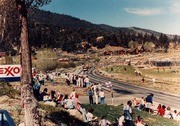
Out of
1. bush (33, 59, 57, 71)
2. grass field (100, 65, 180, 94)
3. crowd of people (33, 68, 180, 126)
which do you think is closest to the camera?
crowd of people (33, 68, 180, 126)

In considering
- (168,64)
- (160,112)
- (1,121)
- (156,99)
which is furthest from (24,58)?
(168,64)

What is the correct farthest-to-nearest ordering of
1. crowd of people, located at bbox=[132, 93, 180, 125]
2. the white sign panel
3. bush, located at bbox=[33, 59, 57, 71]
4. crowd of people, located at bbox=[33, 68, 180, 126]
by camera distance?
bush, located at bbox=[33, 59, 57, 71] → crowd of people, located at bbox=[132, 93, 180, 125] → crowd of people, located at bbox=[33, 68, 180, 126] → the white sign panel

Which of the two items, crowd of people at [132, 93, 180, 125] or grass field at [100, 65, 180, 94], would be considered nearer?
crowd of people at [132, 93, 180, 125]

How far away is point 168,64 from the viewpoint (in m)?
141

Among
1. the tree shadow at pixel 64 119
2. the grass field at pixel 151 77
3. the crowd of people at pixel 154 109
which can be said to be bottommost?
the grass field at pixel 151 77

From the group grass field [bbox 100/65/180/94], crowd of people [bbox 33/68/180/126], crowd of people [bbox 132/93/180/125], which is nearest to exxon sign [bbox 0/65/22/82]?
crowd of people [bbox 33/68/180/126]

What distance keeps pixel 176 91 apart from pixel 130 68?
60310mm

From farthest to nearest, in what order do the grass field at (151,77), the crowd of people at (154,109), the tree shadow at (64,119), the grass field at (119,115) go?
1. the grass field at (151,77)
2. the crowd of people at (154,109)
3. the grass field at (119,115)
4. the tree shadow at (64,119)

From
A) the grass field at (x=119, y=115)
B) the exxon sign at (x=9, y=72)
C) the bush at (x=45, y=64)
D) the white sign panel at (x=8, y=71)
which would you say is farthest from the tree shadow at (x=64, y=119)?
the bush at (x=45, y=64)

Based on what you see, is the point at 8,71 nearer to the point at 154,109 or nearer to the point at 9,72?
the point at 9,72

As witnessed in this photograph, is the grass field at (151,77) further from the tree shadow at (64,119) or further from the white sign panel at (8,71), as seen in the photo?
the white sign panel at (8,71)

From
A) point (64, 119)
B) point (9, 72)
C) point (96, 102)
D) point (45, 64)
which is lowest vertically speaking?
point (45, 64)

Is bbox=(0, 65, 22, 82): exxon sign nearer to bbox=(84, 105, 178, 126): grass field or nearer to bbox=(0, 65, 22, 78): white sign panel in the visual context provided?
bbox=(0, 65, 22, 78): white sign panel

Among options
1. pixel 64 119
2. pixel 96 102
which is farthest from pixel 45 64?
pixel 64 119
